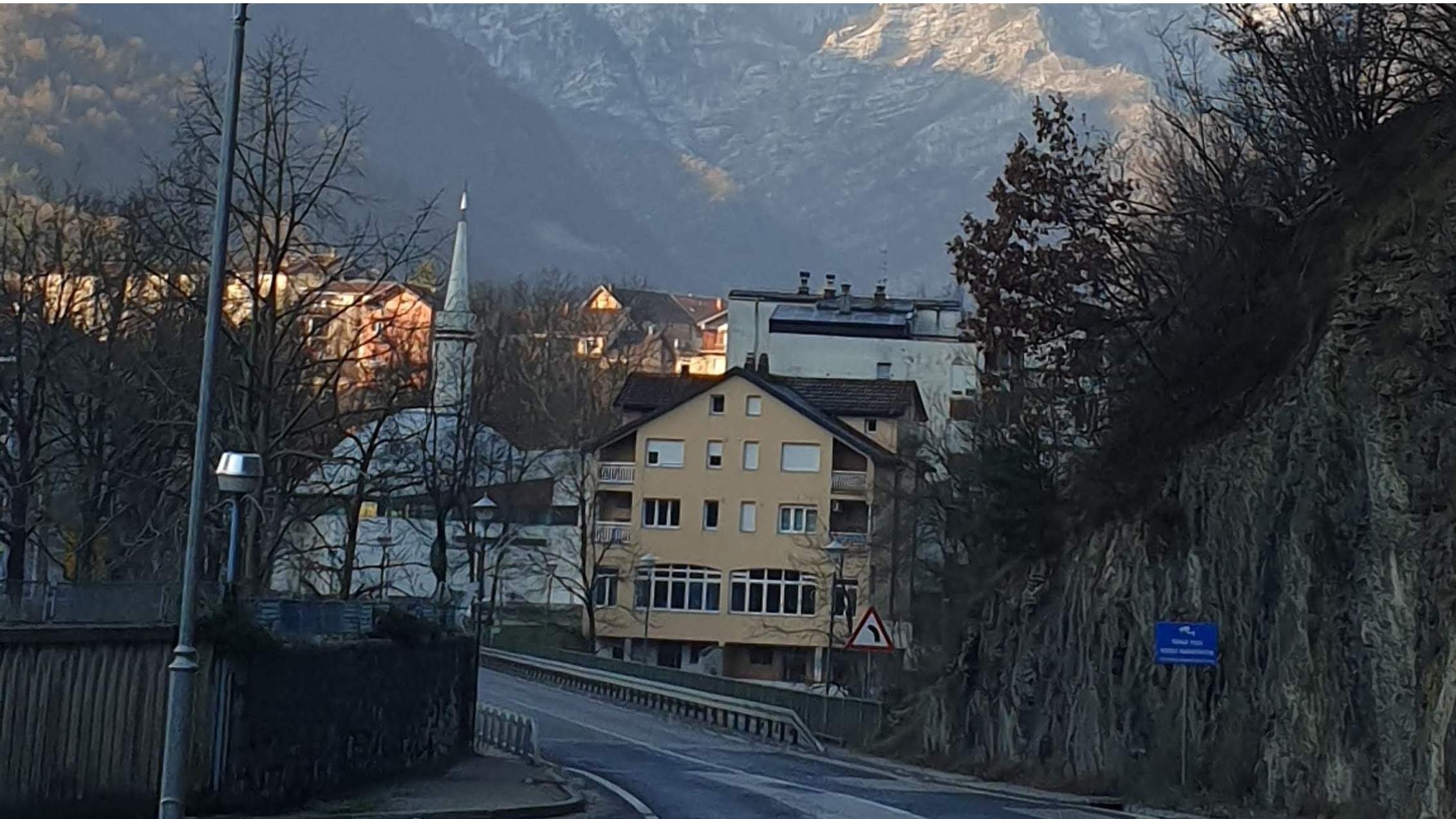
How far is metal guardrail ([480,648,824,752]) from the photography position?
153 feet

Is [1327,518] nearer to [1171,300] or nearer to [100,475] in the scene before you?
[1171,300]

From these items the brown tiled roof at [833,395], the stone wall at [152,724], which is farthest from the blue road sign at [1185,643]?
the brown tiled roof at [833,395]

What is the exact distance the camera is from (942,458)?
62.2 metres

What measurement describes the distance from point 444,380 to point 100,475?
133ft

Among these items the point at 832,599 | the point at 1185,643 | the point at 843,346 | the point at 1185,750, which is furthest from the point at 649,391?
the point at 1185,643

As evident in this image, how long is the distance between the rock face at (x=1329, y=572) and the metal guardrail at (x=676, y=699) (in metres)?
13.5

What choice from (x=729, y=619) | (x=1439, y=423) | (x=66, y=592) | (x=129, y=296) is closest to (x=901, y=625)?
(x=729, y=619)

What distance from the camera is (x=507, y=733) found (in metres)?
35.8

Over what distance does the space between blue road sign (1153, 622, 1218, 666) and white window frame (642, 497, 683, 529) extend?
166ft

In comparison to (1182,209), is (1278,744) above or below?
below

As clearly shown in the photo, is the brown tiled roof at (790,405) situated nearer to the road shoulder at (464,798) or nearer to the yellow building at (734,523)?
the yellow building at (734,523)

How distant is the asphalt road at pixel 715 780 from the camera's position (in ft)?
78.6

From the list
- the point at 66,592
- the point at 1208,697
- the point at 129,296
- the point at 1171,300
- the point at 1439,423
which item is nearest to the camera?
the point at 66,592

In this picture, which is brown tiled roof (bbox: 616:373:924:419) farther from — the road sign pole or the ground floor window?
the road sign pole
